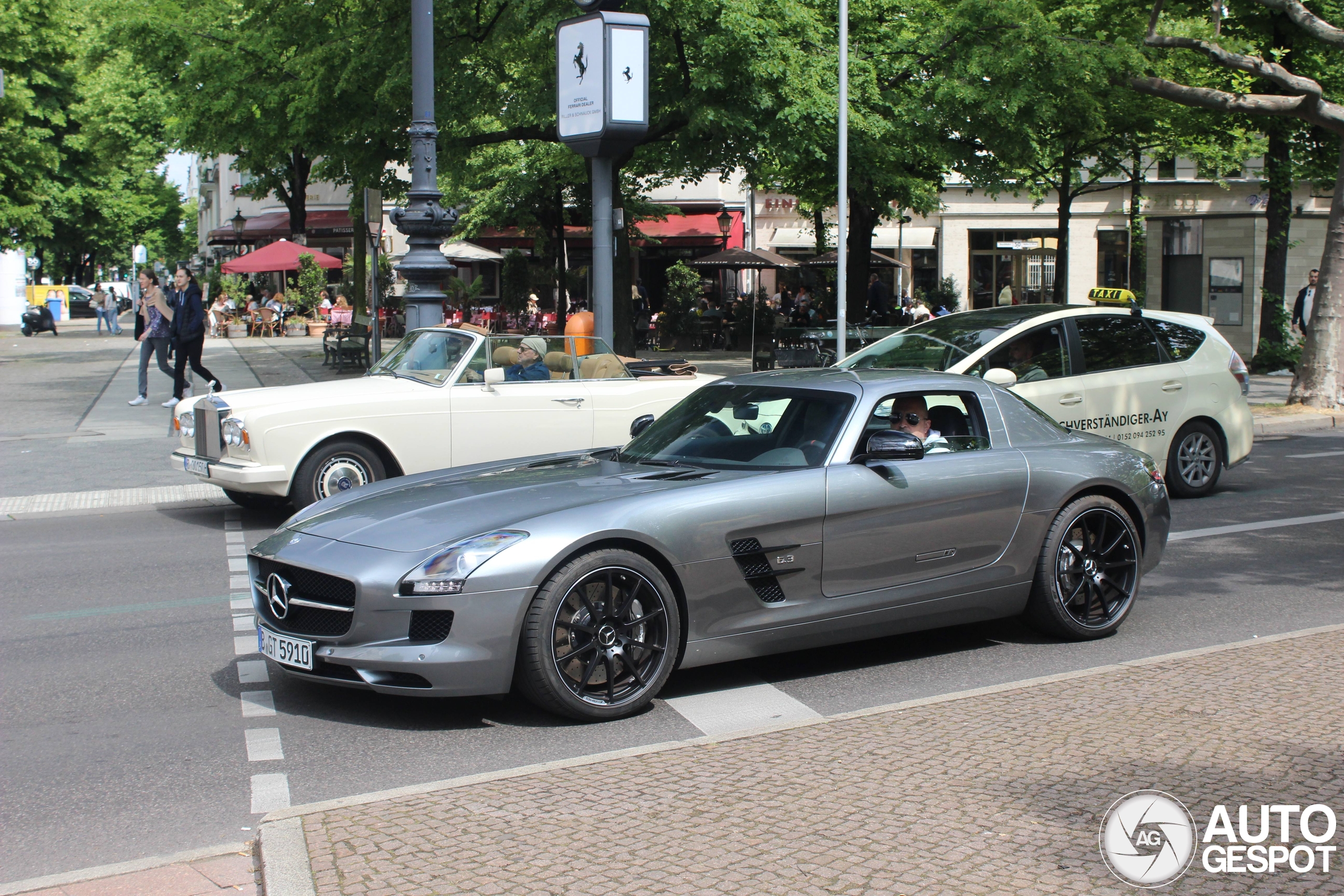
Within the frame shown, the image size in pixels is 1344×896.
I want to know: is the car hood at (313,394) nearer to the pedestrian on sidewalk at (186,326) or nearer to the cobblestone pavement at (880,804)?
the cobblestone pavement at (880,804)

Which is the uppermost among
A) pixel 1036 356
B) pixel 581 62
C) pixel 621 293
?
pixel 581 62

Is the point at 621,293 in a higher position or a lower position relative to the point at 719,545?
higher

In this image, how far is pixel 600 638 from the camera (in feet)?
17.2

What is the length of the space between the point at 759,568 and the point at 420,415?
5233 mm

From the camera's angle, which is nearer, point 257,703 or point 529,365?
point 257,703

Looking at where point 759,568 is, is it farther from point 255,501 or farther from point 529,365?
point 255,501

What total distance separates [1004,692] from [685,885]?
7.53 feet

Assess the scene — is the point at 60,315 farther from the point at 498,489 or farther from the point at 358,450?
→ the point at 498,489

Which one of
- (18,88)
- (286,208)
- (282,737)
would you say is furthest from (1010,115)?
(286,208)

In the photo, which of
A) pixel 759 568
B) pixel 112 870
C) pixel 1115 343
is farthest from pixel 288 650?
Answer: pixel 1115 343

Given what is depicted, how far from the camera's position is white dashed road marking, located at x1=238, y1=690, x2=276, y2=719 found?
5508 mm

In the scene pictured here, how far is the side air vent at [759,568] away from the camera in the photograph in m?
5.59

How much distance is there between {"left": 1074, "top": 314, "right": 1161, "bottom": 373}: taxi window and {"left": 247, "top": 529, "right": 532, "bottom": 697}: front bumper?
7.26 m

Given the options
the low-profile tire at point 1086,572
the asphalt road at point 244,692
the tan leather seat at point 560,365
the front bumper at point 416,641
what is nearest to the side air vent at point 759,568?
the asphalt road at point 244,692
